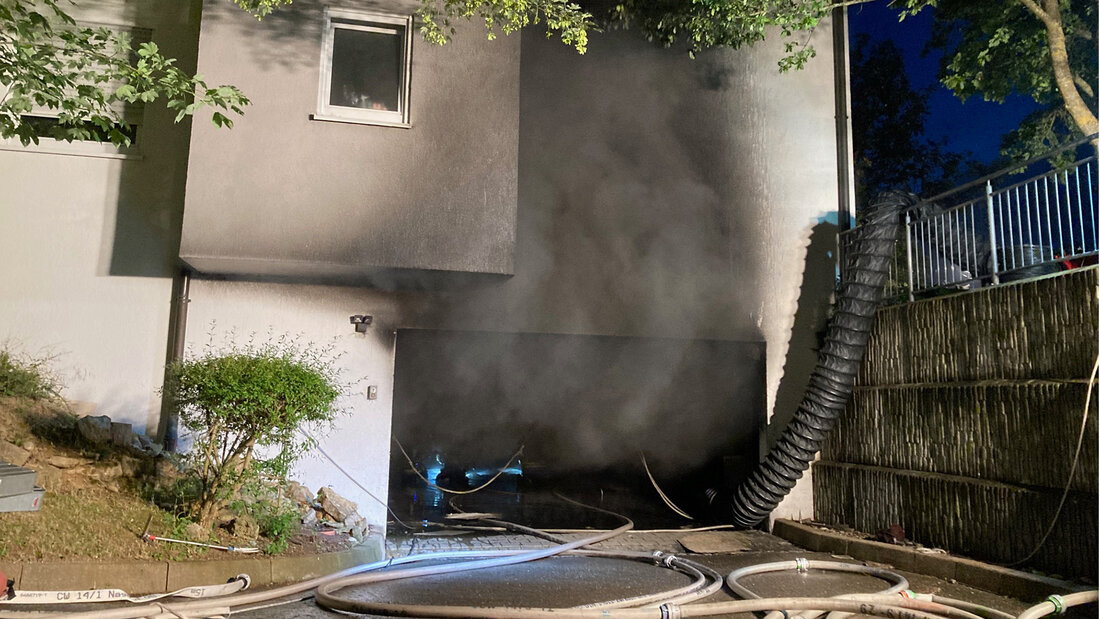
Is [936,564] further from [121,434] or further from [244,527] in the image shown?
[121,434]

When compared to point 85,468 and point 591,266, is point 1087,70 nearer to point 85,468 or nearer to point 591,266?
point 591,266

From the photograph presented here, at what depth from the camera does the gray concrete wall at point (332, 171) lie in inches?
277

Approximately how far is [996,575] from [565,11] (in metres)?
6.34

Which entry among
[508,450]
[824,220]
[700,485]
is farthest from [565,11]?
[508,450]

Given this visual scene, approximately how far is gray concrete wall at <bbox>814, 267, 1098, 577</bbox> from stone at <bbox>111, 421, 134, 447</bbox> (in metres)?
7.33

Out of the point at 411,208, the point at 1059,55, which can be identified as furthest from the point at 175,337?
the point at 1059,55

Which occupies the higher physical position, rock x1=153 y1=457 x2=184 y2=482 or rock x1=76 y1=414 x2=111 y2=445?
rock x1=76 y1=414 x2=111 y2=445

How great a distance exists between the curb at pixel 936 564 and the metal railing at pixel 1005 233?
2.48m

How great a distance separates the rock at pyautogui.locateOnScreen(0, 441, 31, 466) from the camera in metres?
6.11

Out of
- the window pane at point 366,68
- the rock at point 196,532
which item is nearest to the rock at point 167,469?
the rock at point 196,532

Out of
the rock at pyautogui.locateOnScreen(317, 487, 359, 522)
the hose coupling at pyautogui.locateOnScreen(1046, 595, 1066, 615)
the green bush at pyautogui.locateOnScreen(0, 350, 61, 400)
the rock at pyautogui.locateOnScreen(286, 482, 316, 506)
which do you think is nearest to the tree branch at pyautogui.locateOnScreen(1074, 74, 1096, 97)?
the hose coupling at pyautogui.locateOnScreen(1046, 595, 1066, 615)

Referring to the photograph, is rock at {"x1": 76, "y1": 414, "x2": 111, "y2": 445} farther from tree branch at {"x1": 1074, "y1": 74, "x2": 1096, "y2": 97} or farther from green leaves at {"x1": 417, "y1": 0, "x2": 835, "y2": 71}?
tree branch at {"x1": 1074, "y1": 74, "x2": 1096, "y2": 97}

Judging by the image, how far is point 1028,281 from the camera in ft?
20.0

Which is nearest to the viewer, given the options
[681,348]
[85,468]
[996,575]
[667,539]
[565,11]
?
[996,575]
